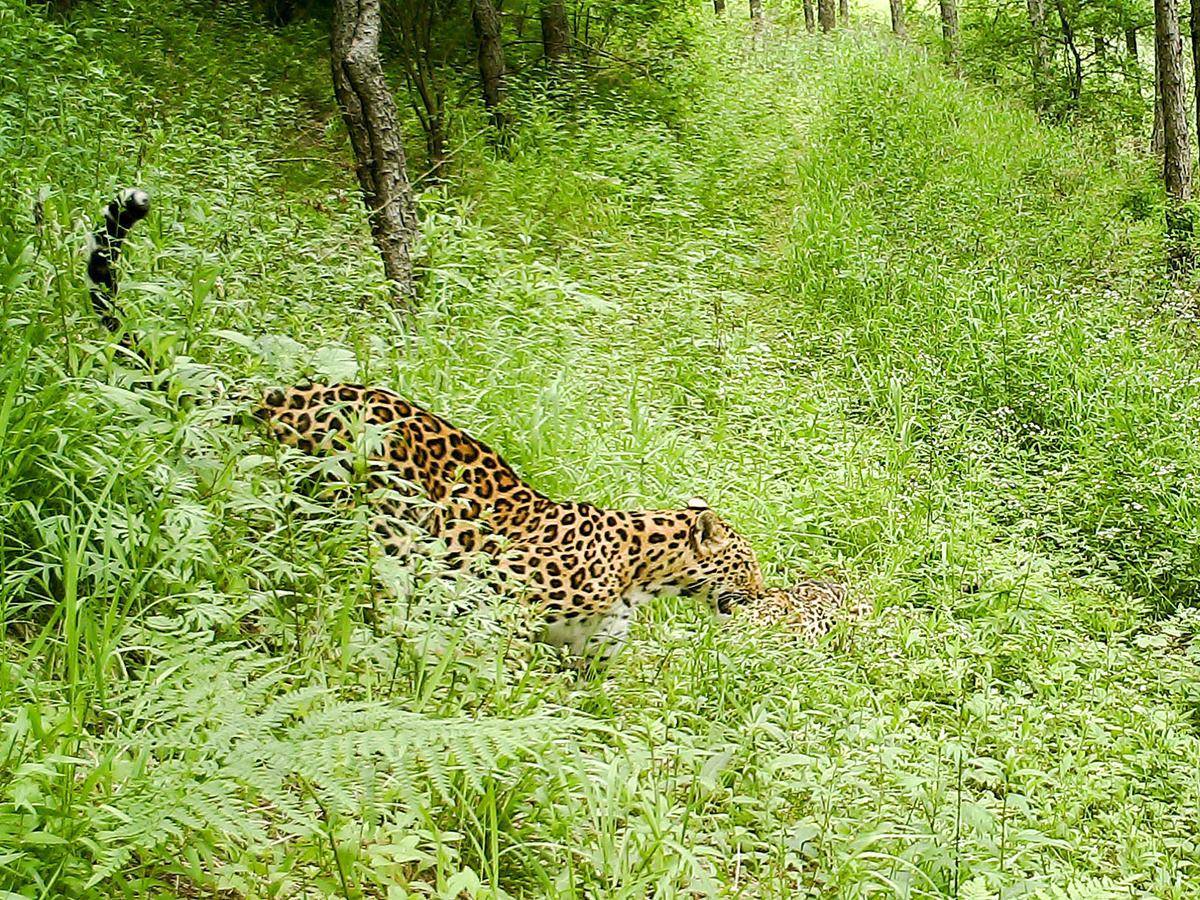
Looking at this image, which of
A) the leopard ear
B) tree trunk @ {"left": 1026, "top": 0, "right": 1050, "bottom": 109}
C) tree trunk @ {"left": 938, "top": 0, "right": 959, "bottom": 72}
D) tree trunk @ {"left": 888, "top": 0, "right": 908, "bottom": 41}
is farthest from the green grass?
tree trunk @ {"left": 888, "top": 0, "right": 908, "bottom": 41}

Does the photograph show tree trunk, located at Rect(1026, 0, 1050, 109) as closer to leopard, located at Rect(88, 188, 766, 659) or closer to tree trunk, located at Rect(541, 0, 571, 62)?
tree trunk, located at Rect(541, 0, 571, 62)

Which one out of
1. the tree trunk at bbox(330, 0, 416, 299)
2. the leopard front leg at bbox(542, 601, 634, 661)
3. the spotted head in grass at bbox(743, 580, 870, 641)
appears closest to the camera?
the leopard front leg at bbox(542, 601, 634, 661)

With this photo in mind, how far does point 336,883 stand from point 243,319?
9.74ft

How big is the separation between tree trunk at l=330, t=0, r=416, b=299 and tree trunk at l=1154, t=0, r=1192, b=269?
8.53m

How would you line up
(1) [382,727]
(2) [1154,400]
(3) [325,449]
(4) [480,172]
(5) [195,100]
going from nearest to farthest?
1. (1) [382,727]
2. (3) [325,449]
3. (2) [1154,400]
4. (5) [195,100]
5. (4) [480,172]

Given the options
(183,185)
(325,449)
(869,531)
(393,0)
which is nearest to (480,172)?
(393,0)

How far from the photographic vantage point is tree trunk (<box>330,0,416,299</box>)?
7.14 metres

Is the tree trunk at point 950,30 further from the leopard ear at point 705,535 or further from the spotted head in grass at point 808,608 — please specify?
the leopard ear at point 705,535

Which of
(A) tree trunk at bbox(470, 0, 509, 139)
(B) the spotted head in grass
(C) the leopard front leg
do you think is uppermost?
(A) tree trunk at bbox(470, 0, 509, 139)

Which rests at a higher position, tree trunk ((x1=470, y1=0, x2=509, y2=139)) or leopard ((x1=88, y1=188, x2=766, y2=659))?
tree trunk ((x1=470, y1=0, x2=509, y2=139))

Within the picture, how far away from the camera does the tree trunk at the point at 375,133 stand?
7141 mm

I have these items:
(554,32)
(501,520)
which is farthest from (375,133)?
Result: (554,32)

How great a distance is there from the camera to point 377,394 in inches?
198

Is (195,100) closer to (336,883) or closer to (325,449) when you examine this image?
(325,449)
